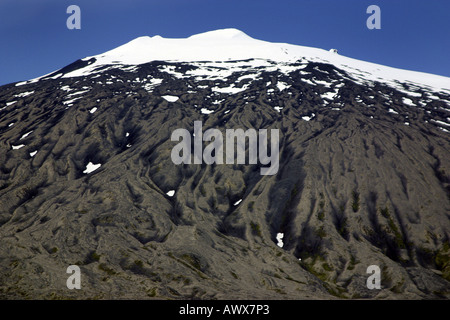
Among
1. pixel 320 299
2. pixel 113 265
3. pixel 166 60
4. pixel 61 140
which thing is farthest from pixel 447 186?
pixel 166 60

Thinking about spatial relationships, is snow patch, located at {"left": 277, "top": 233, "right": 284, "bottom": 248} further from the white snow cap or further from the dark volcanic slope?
the white snow cap

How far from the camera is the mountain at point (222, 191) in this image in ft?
213

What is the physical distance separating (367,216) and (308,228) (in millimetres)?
14842

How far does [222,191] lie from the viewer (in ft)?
322

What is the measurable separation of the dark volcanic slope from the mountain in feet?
1.28
